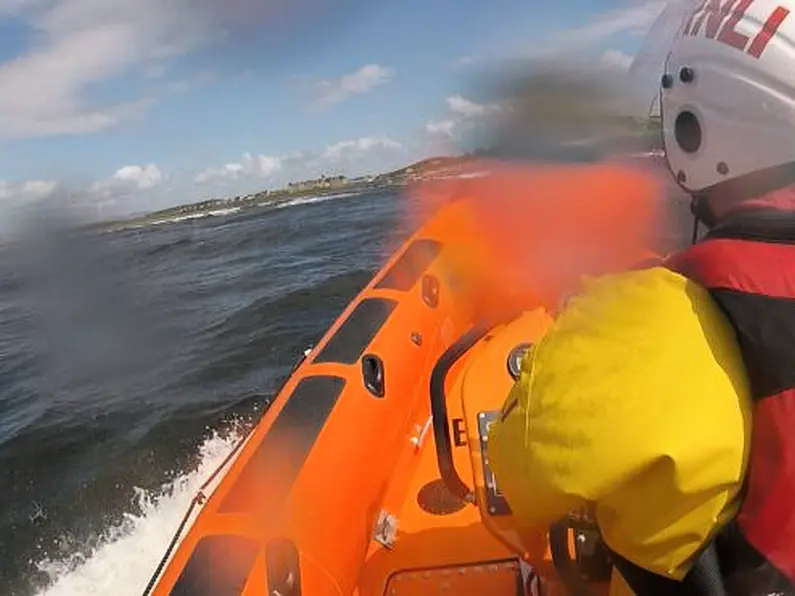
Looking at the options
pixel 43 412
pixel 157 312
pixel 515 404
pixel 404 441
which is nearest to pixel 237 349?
pixel 43 412

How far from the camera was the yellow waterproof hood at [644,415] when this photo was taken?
906mm

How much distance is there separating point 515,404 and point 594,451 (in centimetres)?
18

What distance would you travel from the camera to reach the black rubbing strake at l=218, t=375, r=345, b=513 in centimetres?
227

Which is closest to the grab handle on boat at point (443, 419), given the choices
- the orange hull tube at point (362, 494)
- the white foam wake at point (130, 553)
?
the orange hull tube at point (362, 494)

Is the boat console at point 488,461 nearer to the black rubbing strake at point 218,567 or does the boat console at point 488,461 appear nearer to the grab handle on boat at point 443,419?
the grab handle on boat at point 443,419

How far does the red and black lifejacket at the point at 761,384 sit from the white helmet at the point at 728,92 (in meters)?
0.24

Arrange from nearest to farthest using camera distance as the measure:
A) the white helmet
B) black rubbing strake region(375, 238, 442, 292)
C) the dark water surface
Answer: the white helmet < black rubbing strake region(375, 238, 442, 292) < the dark water surface

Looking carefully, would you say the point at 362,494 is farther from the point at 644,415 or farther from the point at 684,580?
the point at 644,415

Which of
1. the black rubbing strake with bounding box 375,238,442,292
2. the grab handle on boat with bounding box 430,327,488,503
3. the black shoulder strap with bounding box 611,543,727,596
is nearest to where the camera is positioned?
the black shoulder strap with bounding box 611,543,727,596

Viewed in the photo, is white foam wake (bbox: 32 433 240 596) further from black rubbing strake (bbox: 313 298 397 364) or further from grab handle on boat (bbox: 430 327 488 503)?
grab handle on boat (bbox: 430 327 488 503)

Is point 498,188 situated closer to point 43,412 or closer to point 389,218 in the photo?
point 43,412

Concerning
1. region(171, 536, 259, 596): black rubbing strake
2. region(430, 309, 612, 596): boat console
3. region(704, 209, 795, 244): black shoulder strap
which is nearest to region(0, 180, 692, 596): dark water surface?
region(171, 536, 259, 596): black rubbing strake

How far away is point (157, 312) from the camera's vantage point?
10656 millimetres

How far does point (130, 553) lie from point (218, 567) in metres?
2.52
